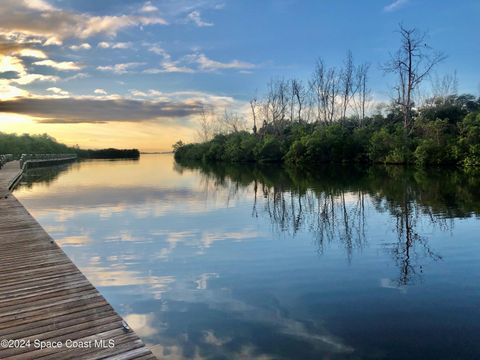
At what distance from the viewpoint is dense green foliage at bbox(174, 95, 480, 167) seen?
1368 inches

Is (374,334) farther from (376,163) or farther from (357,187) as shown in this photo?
(376,163)

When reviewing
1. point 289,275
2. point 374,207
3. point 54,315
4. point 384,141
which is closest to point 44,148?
point 384,141

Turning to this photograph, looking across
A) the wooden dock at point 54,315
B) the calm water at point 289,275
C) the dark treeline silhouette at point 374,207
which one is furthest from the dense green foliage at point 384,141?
the wooden dock at point 54,315

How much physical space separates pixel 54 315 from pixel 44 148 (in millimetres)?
78023

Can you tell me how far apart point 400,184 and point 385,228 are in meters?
11.4

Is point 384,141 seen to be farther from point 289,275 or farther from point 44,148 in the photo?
point 44,148

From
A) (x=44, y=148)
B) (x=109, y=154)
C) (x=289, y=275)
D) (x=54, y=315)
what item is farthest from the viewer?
(x=109, y=154)

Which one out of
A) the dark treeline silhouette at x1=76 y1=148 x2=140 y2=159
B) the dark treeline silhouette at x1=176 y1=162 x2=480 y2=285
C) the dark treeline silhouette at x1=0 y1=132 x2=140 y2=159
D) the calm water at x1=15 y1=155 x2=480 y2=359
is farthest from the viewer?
the dark treeline silhouette at x1=76 y1=148 x2=140 y2=159

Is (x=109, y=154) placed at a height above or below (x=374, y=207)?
above

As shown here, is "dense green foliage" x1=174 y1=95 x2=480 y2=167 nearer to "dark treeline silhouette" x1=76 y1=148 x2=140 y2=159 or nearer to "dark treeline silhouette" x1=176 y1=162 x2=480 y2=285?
"dark treeline silhouette" x1=176 y1=162 x2=480 y2=285

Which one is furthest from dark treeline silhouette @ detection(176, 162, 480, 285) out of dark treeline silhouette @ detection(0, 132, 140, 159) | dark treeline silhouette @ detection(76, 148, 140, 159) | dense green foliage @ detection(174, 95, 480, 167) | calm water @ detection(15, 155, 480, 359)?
dark treeline silhouette @ detection(76, 148, 140, 159)

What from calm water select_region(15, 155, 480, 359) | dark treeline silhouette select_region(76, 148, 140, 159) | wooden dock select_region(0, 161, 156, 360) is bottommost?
calm water select_region(15, 155, 480, 359)

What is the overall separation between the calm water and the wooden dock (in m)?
0.60

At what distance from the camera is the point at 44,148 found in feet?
248
